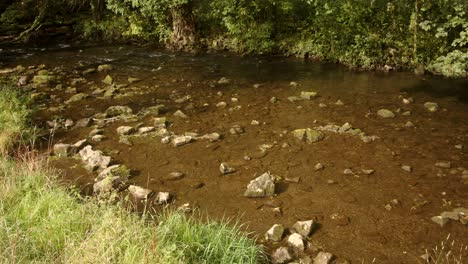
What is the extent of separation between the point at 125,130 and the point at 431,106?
6693mm

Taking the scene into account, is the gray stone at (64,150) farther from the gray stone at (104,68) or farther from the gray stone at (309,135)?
the gray stone at (104,68)

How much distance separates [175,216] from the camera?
185 inches

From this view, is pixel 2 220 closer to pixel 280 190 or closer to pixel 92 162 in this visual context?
pixel 92 162

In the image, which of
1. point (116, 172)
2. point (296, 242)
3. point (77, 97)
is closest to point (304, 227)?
point (296, 242)

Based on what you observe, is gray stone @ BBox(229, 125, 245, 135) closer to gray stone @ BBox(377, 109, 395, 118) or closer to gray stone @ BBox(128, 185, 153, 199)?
gray stone @ BBox(128, 185, 153, 199)

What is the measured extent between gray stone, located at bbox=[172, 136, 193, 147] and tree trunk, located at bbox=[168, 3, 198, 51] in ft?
27.7

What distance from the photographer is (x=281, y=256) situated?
183 inches

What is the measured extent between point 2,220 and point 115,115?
5.40 meters

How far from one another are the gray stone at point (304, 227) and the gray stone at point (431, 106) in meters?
5.47

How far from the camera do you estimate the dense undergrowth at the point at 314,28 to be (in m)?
11.8

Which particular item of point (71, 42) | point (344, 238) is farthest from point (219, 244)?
point (71, 42)

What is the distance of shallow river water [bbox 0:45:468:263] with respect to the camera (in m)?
5.41

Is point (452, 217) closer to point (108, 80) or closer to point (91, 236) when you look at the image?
point (91, 236)

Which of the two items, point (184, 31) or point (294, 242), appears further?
point (184, 31)
